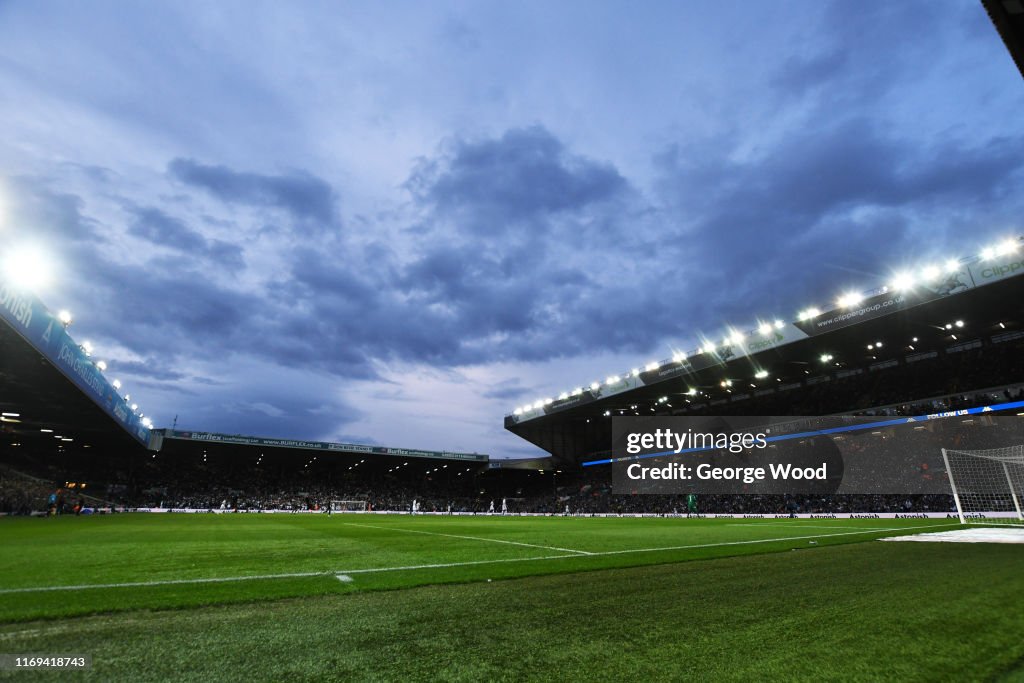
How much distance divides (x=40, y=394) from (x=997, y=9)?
1455 inches

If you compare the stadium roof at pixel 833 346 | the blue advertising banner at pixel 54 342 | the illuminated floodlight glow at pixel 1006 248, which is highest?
the illuminated floodlight glow at pixel 1006 248

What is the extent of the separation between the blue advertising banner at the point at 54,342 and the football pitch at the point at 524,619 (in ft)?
42.2

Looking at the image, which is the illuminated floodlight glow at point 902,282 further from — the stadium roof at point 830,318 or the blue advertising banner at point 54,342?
the blue advertising banner at point 54,342

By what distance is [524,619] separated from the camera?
3725 mm

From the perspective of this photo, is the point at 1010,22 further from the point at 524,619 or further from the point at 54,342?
the point at 54,342

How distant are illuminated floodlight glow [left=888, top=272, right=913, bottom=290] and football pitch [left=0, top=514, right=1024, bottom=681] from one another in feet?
83.0

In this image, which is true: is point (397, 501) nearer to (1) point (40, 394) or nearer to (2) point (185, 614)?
(1) point (40, 394)

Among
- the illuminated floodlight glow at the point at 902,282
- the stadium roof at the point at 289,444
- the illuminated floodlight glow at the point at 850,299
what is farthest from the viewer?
the stadium roof at the point at 289,444

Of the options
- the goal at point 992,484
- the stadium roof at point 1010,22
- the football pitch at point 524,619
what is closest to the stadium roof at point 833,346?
the goal at point 992,484

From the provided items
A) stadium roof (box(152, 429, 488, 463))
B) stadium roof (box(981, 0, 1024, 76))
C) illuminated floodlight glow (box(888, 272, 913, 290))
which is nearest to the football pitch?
stadium roof (box(981, 0, 1024, 76))

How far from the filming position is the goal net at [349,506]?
5147 cm

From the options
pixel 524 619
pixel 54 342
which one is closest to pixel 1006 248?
pixel 524 619

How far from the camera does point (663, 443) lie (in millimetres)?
57188

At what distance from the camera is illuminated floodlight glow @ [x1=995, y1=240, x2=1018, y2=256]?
22.6 meters
